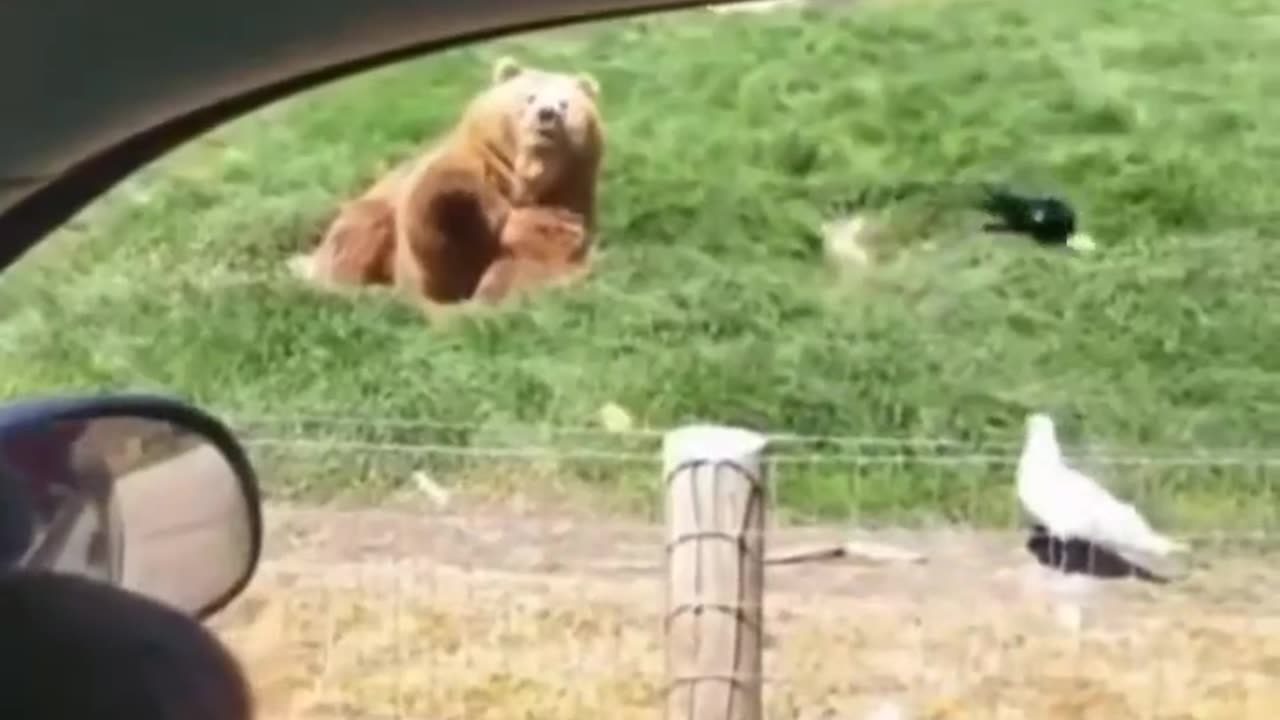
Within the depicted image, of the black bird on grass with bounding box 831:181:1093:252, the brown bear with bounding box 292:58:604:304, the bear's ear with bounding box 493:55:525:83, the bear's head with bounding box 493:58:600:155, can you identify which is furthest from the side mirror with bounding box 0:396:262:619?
the black bird on grass with bounding box 831:181:1093:252

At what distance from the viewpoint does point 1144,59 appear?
1650 mm

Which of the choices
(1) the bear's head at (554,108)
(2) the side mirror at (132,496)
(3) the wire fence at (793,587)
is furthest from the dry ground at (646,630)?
(2) the side mirror at (132,496)

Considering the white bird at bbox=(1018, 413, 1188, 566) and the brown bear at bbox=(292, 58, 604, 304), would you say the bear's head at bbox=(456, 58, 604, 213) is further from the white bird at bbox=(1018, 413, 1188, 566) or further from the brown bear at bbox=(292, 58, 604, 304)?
the white bird at bbox=(1018, 413, 1188, 566)

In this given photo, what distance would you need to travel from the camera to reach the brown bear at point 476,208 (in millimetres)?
1583

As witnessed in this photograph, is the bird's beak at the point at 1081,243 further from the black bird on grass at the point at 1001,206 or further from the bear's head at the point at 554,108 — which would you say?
the bear's head at the point at 554,108

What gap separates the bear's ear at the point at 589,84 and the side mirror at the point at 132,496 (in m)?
0.94

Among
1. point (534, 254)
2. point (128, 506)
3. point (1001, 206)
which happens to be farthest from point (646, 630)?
point (128, 506)

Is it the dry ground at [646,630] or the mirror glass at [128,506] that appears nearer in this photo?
the mirror glass at [128,506]

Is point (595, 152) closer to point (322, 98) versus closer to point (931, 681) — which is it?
point (931, 681)

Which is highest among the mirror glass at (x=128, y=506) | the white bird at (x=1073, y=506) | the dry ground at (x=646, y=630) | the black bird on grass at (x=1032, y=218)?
the black bird on grass at (x=1032, y=218)

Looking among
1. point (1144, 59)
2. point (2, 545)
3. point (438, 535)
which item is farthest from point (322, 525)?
point (2, 545)

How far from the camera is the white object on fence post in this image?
4.96 feet

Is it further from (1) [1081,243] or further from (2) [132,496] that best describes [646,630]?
(2) [132,496]

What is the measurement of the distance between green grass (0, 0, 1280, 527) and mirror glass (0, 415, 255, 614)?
939 millimetres
